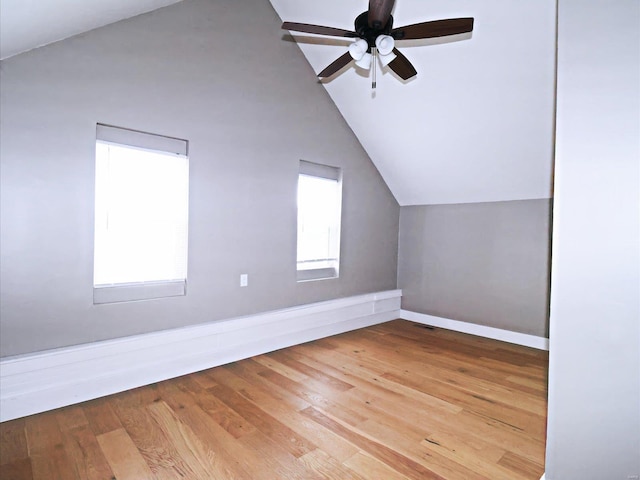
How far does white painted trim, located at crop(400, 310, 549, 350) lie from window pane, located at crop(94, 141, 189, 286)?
3.27m

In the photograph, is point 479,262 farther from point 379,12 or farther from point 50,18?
point 50,18

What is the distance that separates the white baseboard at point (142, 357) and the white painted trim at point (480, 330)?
4.67 ft

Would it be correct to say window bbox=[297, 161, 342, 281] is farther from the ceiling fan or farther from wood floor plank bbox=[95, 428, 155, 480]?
wood floor plank bbox=[95, 428, 155, 480]

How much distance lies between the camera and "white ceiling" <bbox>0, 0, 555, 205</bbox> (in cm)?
213

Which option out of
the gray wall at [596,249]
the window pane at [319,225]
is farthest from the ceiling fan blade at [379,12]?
the window pane at [319,225]

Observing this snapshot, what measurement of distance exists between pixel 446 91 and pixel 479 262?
2115 millimetres

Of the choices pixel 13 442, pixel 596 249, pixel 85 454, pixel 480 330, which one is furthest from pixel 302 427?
pixel 480 330

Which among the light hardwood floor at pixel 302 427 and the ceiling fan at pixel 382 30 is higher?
the ceiling fan at pixel 382 30

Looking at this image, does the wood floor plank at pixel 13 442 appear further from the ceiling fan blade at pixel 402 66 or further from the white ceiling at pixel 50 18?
the ceiling fan blade at pixel 402 66

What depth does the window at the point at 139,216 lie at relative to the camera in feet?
8.02

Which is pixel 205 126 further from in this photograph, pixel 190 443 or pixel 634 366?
pixel 634 366

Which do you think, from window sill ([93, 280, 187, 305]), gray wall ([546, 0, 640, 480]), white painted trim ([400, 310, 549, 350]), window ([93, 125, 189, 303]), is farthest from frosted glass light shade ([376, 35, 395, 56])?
white painted trim ([400, 310, 549, 350])

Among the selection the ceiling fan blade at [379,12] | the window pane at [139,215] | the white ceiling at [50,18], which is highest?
the ceiling fan blade at [379,12]

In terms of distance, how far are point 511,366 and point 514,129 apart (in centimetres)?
227
